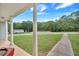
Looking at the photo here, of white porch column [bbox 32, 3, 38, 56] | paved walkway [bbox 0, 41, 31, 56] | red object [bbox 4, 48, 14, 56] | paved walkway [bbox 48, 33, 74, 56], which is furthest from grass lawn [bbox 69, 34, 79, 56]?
red object [bbox 4, 48, 14, 56]

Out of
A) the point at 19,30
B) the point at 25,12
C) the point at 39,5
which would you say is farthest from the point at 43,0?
the point at 19,30

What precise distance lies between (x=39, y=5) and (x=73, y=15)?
0.48 m

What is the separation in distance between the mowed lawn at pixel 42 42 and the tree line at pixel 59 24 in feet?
0.32

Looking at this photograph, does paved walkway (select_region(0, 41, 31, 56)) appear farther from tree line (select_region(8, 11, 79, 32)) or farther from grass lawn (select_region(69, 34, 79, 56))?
grass lawn (select_region(69, 34, 79, 56))

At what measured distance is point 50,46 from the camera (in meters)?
2.94

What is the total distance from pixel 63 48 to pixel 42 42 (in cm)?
30

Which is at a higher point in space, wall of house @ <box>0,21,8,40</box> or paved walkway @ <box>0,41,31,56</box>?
wall of house @ <box>0,21,8,40</box>

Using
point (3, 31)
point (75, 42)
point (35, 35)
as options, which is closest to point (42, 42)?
point (35, 35)

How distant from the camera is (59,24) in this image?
9.59ft

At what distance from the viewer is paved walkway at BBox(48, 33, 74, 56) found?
293 cm

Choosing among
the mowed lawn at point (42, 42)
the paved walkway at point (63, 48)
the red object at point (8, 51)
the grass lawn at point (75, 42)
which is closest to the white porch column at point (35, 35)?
the mowed lawn at point (42, 42)

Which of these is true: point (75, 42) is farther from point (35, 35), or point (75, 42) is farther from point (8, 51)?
point (8, 51)

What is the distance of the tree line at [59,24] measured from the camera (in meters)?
2.91

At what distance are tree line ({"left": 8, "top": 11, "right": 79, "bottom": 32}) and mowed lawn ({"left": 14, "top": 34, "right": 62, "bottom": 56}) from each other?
0.32 ft
